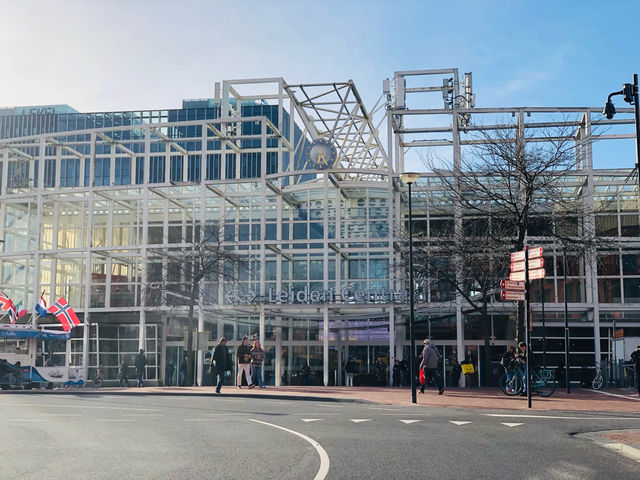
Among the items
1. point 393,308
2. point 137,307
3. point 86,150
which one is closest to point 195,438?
point 393,308

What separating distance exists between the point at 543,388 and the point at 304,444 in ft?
49.0

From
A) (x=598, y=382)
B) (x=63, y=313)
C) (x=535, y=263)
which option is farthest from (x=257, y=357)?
(x=598, y=382)

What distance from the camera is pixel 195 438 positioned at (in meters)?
11.8

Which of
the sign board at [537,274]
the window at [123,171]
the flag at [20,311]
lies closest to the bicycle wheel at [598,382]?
the sign board at [537,274]

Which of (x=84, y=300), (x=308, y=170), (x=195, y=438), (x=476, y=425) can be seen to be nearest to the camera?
(x=195, y=438)

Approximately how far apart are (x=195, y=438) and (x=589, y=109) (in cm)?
3224

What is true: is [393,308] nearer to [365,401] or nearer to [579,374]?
[579,374]

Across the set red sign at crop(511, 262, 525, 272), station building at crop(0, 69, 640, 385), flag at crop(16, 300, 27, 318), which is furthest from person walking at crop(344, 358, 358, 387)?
red sign at crop(511, 262, 525, 272)

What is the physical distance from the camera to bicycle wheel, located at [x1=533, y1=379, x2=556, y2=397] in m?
23.6

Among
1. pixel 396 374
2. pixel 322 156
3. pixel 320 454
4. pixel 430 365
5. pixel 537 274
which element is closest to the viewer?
pixel 320 454

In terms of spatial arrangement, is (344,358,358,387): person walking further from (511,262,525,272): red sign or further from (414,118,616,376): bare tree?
(511,262,525,272): red sign

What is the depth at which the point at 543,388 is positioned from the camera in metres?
24.2

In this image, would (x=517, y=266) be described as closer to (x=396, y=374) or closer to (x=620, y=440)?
(x=620, y=440)

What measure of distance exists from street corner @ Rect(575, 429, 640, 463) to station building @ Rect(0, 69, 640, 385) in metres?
19.4
